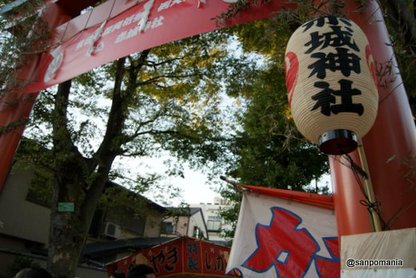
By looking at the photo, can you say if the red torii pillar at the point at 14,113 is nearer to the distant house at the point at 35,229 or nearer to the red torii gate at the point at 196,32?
the red torii gate at the point at 196,32

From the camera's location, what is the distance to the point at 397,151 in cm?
350

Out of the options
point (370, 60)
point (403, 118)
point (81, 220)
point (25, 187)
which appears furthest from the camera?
point (25, 187)

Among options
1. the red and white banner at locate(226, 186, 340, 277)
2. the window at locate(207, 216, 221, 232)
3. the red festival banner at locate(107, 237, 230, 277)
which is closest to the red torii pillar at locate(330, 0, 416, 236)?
the red and white banner at locate(226, 186, 340, 277)

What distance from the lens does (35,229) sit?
1555 cm

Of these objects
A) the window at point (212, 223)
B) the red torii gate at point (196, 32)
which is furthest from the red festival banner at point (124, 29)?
the window at point (212, 223)

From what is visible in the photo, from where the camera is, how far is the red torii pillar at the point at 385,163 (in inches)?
128

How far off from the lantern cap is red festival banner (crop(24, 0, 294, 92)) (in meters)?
2.07

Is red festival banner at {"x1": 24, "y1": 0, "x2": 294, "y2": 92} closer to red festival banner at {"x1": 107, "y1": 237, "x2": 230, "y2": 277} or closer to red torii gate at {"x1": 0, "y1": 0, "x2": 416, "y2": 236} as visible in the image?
red torii gate at {"x1": 0, "y1": 0, "x2": 416, "y2": 236}

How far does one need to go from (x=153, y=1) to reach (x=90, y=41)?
1.51m

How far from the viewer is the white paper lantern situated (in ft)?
8.78

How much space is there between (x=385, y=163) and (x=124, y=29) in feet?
15.5

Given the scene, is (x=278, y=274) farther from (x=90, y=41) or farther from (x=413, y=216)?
(x=90, y=41)

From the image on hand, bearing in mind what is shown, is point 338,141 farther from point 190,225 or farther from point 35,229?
point 190,225

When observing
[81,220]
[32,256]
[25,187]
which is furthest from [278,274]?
[25,187]
